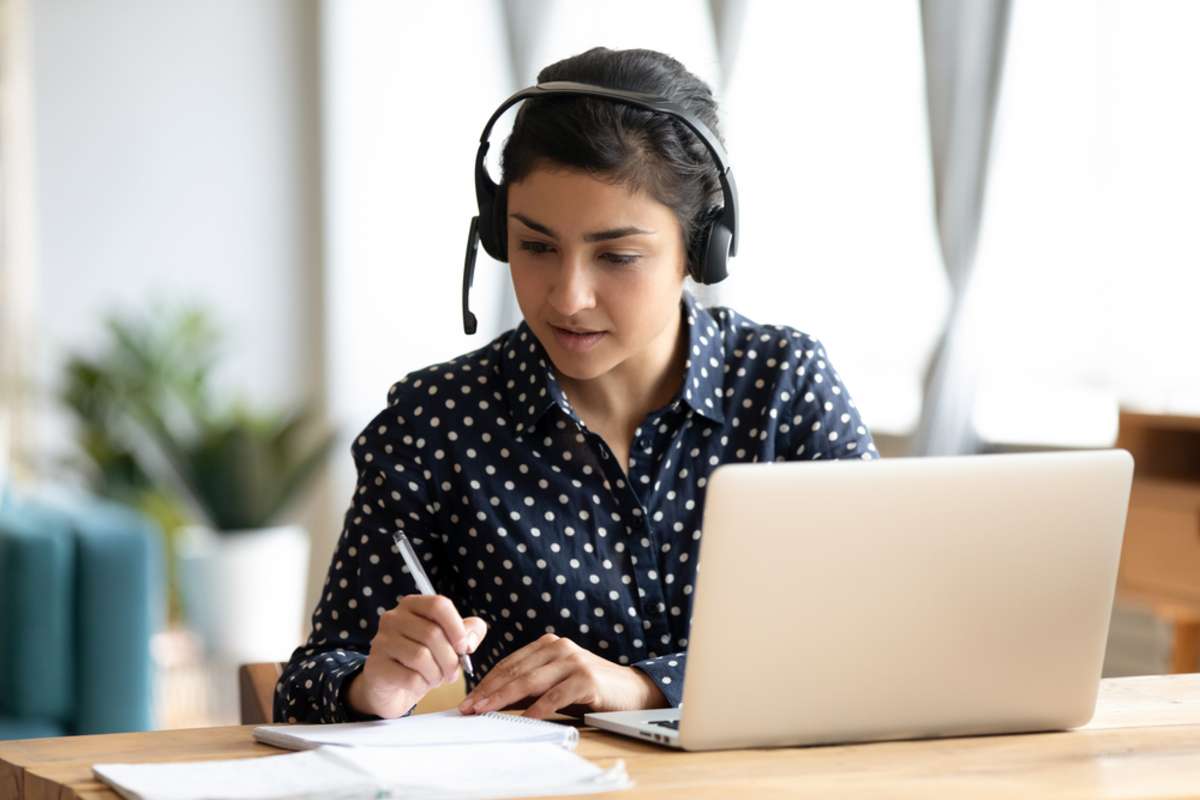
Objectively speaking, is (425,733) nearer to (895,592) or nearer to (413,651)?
(413,651)

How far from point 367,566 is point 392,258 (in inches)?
156

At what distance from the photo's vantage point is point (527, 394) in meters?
1.60

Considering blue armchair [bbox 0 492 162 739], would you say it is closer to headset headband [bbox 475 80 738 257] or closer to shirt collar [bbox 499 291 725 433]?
shirt collar [bbox 499 291 725 433]

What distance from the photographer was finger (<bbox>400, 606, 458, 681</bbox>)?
120 centimetres

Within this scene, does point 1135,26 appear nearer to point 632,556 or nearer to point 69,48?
point 632,556

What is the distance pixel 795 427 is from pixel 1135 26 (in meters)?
1.90

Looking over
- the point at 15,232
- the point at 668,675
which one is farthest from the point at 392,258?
the point at 668,675

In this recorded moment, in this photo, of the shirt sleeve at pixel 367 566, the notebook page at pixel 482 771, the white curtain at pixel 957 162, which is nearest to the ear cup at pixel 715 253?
the shirt sleeve at pixel 367 566

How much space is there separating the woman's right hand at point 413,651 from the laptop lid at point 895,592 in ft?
0.66

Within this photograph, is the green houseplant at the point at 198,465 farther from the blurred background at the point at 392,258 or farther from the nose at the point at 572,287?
the nose at the point at 572,287

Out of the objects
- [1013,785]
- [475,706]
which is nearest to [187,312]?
[475,706]

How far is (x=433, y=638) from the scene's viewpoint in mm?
1196

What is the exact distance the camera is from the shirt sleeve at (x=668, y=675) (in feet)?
4.39

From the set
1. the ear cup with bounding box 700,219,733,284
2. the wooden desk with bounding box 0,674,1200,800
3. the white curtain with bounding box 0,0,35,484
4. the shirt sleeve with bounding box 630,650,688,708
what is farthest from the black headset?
the white curtain with bounding box 0,0,35,484
